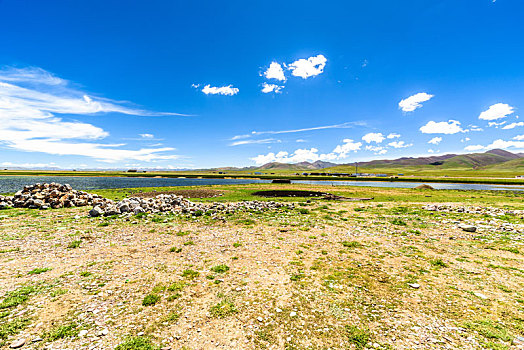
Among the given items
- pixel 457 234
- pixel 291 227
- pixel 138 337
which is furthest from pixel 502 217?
pixel 138 337

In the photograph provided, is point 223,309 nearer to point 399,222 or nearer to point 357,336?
point 357,336

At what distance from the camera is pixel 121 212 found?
24.7 m

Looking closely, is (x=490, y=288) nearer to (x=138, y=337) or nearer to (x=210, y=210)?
(x=138, y=337)

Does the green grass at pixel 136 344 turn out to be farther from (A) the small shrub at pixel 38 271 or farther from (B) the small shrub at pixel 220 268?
(A) the small shrub at pixel 38 271

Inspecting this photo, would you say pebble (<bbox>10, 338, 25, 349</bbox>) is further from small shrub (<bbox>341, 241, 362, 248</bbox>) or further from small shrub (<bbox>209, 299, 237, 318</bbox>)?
small shrub (<bbox>341, 241, 362, 248</bbox>)

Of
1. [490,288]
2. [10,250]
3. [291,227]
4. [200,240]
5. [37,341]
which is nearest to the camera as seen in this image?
[37,341]

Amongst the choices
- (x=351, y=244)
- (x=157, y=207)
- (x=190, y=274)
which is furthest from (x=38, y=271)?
(x=351, y=244)

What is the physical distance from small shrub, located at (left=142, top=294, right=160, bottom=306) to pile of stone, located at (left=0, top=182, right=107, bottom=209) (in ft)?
89.2

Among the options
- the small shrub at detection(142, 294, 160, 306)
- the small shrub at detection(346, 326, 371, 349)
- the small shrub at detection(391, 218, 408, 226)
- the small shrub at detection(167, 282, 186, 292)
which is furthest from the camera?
the small shrub at detection(391, 218, 408, 226)

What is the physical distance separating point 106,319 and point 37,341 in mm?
1738

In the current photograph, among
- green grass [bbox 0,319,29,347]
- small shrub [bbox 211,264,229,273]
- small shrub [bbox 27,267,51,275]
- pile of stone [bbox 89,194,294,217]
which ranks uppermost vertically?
pile of stone [bbox 89,194,294,217]

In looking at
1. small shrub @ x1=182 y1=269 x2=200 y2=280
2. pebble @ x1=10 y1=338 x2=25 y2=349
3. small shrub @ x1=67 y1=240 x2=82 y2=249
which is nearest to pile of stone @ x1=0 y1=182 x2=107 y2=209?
small shrub @ x1=67 y1=240 x2=82 y2=249

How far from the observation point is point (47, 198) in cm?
2886

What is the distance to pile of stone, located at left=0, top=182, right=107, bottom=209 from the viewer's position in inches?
1088
